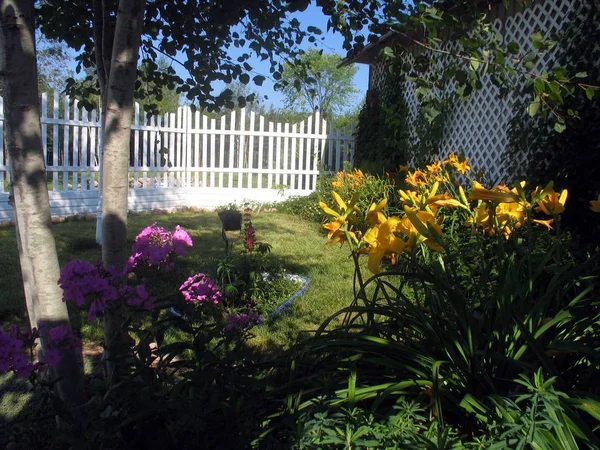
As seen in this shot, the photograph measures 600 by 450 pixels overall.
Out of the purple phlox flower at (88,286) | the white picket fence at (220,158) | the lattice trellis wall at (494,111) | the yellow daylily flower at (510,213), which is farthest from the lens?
the white picket fence at (220,158)

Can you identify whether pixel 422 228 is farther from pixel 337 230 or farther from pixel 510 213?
pixel 510 213

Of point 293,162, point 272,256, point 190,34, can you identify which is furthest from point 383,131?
point 190,34

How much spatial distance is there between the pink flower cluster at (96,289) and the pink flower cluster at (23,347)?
0.14 metres

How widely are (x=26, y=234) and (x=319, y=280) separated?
3209 mm

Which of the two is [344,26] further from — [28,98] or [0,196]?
[0,196]

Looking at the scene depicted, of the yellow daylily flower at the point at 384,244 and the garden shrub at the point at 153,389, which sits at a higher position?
the yellow daylily flower at the point at 384,244

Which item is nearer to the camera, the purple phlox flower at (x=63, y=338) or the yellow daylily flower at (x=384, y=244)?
the yellow daylily flower at (x=384, y=244)

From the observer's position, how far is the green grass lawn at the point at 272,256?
A: 3605mm

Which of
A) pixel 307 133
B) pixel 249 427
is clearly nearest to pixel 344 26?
pixel 249 427

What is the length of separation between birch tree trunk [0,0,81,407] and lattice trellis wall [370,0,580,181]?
397cm

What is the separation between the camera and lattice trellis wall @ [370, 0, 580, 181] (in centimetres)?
480

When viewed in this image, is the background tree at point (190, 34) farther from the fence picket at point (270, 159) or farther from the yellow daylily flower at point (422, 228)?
the fence picket at point (270, 159)

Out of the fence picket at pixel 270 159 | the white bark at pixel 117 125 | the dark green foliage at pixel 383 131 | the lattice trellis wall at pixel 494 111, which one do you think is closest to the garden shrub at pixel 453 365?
the white bark at pixel 117 125

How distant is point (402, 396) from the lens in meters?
1.50
